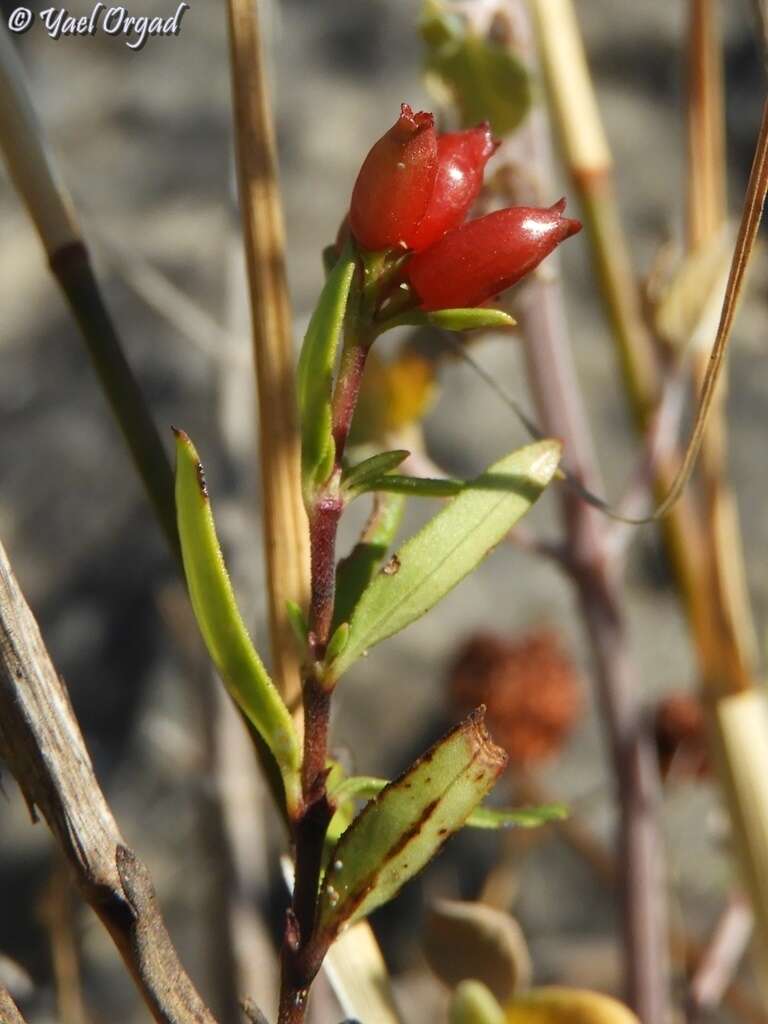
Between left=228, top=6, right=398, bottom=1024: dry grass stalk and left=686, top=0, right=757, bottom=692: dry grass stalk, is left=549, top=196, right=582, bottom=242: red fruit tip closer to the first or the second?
left=228, top=6, right=398, bottom=1024: dry grass stalk

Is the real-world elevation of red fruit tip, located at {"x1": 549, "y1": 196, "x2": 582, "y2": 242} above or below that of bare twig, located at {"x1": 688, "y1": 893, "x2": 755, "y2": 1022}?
above

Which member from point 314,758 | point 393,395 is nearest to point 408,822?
point 314,758

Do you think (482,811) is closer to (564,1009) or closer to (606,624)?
(564,1009)

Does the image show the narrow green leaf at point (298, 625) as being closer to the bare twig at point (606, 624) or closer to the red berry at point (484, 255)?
the red berry at point (484, 255)

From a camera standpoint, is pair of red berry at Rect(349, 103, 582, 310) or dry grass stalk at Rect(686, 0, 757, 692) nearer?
pair of red berry at Rect(349, 103, 582, 310)

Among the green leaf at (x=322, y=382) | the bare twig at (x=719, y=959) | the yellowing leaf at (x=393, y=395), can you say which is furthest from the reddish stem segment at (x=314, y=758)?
the bare twig at (x=719, y=959)

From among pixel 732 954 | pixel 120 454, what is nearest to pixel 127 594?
pixel 120 454

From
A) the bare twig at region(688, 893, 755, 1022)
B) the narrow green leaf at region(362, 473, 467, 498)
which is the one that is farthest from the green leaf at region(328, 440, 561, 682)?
the bare twig at region(688, 893, 755, 1022)
